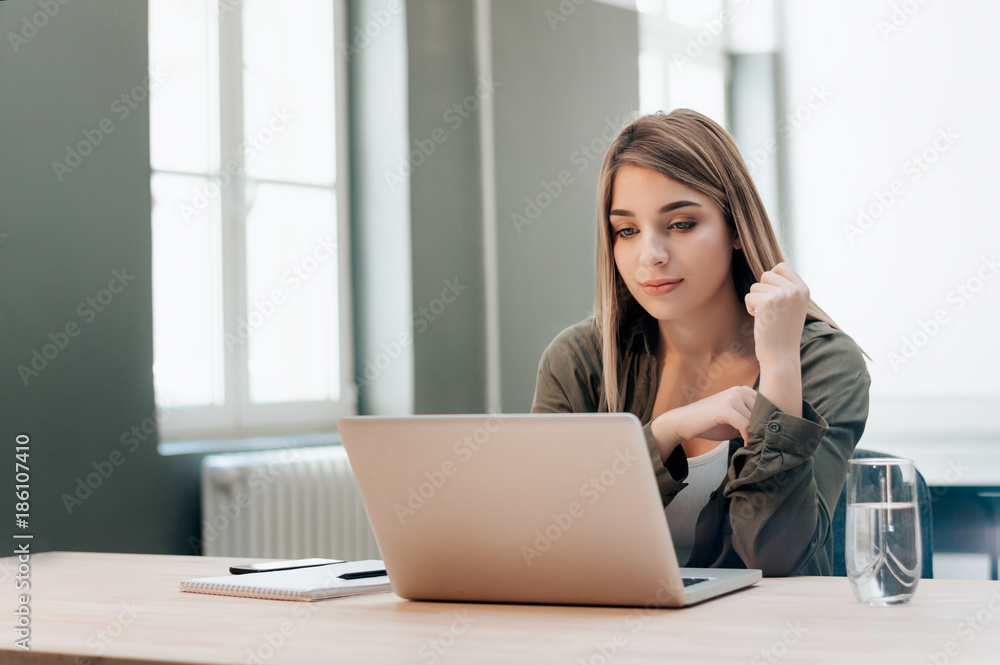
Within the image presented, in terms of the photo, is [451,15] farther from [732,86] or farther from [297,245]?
[732,86]

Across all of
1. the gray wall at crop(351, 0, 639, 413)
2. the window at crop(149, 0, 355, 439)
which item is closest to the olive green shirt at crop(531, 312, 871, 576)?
the window at crop(149, 0, 355, 439)

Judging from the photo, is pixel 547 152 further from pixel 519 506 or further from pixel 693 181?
pixel 519 506

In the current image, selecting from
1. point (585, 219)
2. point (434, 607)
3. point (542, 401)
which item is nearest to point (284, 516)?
point (542, 401)

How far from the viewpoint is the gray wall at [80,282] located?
8.55ft

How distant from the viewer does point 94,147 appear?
2781 mm

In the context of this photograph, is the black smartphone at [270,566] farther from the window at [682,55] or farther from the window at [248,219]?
the window at [682,55]

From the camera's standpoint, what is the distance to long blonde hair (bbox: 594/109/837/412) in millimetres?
1748

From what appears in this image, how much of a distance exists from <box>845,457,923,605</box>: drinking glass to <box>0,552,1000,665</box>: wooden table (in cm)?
3

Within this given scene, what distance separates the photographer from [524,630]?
1017mm

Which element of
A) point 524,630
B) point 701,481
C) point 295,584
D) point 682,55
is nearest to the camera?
point 524,630

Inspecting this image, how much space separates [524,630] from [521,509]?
0.41 ft

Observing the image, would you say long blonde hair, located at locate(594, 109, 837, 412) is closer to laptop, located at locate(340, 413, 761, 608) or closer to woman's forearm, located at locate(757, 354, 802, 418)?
woman's forearm, located at locate(757, 354, 802, 418)

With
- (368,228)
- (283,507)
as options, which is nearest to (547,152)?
(368,228)

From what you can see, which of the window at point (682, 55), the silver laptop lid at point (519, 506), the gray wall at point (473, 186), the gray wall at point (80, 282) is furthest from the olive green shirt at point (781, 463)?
the window at point (682, 55)
